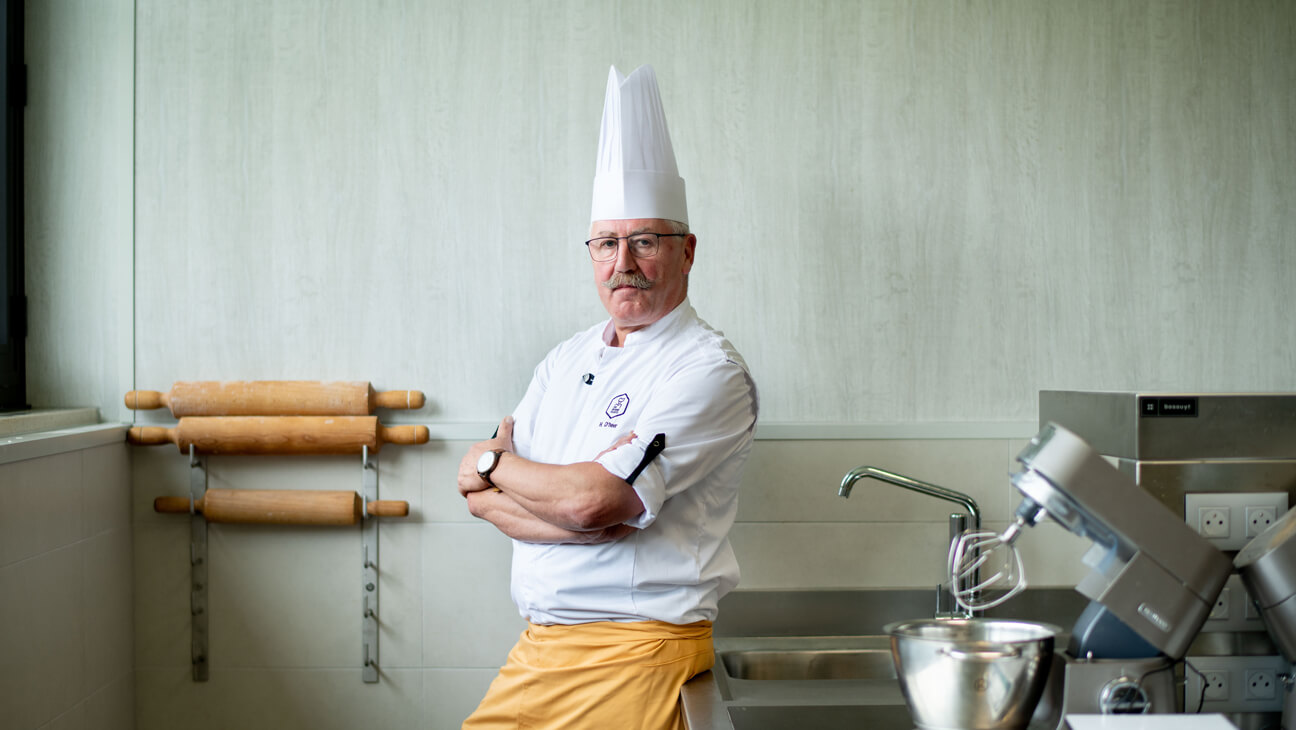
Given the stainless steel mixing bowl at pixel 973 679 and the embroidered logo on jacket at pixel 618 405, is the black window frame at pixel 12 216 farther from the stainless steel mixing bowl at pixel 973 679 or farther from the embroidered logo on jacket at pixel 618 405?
the stainless steel mixing bowl at pixel 973 679

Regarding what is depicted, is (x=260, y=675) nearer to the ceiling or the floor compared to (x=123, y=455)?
nearer to the floor

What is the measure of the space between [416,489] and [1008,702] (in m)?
1.43

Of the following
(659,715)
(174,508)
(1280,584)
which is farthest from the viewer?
(174,508)

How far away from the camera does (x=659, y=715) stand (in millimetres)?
1533

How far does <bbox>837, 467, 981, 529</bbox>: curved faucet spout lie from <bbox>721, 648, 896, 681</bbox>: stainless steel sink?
0.35m

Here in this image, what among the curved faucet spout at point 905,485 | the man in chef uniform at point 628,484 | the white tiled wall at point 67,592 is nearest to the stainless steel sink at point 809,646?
the man in chef uniform at point 628,484

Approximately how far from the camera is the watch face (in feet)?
5.40

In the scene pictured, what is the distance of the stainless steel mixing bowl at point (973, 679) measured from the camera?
3.31 feet

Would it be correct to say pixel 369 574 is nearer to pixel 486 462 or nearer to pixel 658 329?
pixel 486 462

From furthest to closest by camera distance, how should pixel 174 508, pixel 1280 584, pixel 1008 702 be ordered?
1. pixel 174 508
2. pixel 1280 584
3. pixel 1008 702

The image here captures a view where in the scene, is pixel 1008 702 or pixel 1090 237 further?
pixel 1090 237

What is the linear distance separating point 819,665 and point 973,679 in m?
0.97

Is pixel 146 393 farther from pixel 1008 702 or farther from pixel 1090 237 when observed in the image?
pixel 1090 237

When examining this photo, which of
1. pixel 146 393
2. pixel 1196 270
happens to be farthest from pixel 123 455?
pixel 1196 270
